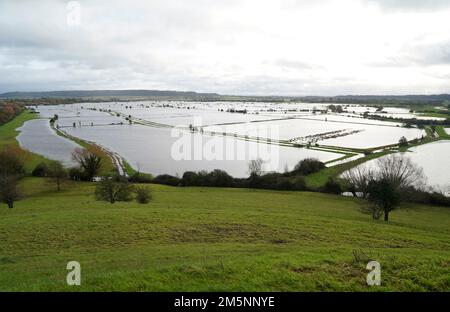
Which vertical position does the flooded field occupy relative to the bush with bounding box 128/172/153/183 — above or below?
above

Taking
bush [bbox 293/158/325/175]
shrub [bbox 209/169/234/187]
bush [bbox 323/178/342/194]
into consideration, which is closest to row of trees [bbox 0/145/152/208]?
shrub [bbox 209/169/234/187]

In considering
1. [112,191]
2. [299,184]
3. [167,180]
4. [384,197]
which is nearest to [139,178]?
[167,180]

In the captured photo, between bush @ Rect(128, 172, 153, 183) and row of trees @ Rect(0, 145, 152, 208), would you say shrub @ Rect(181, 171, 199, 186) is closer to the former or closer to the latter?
bush @ Rect(128, 172, 153, 183)

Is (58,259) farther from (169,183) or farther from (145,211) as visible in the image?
(169,183)

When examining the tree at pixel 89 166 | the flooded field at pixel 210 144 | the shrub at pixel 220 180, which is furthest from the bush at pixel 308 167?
the tree at pixel 89 166

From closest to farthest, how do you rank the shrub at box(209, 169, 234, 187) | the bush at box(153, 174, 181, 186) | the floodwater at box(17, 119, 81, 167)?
the shrub at box(209, 169, 234, 187) < the bush at box(153, 174, 181, 186) < the floodwater at box(17, 119, 81, 167)
